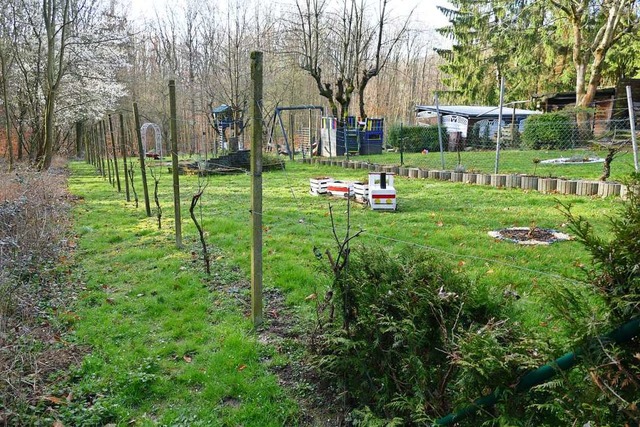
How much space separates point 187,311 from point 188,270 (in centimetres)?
117

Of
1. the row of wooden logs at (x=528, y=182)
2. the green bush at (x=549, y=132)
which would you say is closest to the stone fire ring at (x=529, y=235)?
the row of wooden logs at (x=528, y=182)

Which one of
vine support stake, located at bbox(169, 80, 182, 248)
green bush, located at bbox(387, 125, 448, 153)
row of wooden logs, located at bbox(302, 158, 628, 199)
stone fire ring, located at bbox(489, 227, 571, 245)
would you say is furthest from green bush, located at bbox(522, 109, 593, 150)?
vine support stake, located at bbox(169, 80, 182, 248)

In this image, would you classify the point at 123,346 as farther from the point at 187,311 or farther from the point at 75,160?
the point at 75,160

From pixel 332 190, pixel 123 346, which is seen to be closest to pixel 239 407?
pixel 123 346

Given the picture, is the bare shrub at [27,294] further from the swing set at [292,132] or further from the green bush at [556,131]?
the green bush at [556,131]

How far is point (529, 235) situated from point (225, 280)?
12.6 feet

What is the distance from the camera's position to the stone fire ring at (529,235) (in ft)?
18.0

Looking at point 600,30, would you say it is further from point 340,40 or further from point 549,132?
point 340,40

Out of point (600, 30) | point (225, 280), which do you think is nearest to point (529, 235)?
point (225, 280)

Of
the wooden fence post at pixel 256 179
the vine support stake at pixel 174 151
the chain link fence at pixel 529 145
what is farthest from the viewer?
the chain link fence at pixel 529 145

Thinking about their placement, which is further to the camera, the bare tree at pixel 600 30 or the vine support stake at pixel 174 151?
the bare tree at pixel 600 30

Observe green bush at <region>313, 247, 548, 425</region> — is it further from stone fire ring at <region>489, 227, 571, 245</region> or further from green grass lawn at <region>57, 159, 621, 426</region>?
stone fire ring at <region>489, 227, 571, 245</region>

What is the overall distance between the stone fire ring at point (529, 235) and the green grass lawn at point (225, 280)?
0.73ft

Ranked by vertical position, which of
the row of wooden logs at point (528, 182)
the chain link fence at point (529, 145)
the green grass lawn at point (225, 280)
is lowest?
the green grass lawn at point (225, 280)
